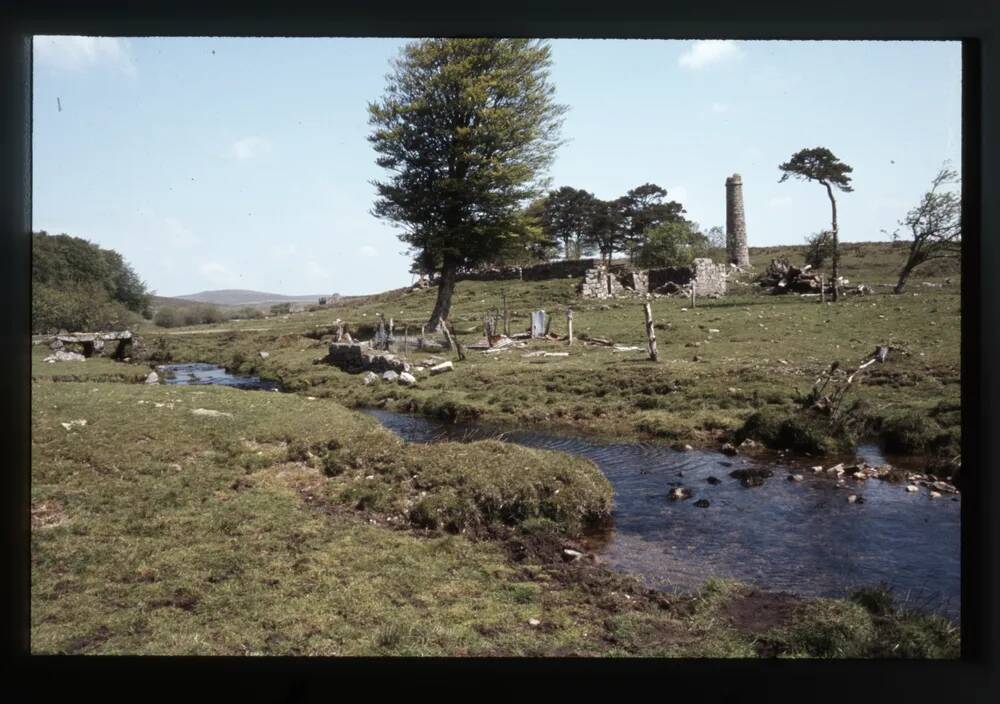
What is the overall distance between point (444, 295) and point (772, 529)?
2430 millimetres

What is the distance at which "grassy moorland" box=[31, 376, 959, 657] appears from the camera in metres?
3.45

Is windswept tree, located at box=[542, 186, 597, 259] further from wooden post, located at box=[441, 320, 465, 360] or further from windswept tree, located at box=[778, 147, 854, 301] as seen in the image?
windswept tree, located at box=[778, 147, 854, 301]

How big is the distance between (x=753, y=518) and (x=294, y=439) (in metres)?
2.79

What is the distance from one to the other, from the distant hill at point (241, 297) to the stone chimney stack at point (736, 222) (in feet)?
8.50

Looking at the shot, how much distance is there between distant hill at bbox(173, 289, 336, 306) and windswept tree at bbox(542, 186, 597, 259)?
155 cm

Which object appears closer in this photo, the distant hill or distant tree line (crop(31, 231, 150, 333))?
distant tree line (crop(31, 231, 150, 333))

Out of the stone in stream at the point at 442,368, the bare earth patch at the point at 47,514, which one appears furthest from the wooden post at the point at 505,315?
the bare earth patch at the point at 47,514

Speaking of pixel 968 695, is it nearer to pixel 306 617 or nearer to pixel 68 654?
pixel 306 617

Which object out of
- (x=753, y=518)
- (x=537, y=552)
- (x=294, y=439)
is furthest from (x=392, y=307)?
(x=753, y=518)

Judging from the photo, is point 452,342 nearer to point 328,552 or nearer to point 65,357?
point 328,552

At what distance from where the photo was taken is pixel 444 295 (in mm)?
4230

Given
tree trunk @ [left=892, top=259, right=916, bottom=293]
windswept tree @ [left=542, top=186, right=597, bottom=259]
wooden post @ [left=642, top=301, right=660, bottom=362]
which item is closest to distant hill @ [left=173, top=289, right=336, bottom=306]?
windswept tree @ [left=542, top=186, right=597, bottom=259]

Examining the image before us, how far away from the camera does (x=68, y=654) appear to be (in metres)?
3.43

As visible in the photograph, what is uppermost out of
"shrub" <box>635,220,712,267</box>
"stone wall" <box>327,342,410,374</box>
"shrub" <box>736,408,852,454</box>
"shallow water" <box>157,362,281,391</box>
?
"shrub" <box>635,220,712,267</box>
